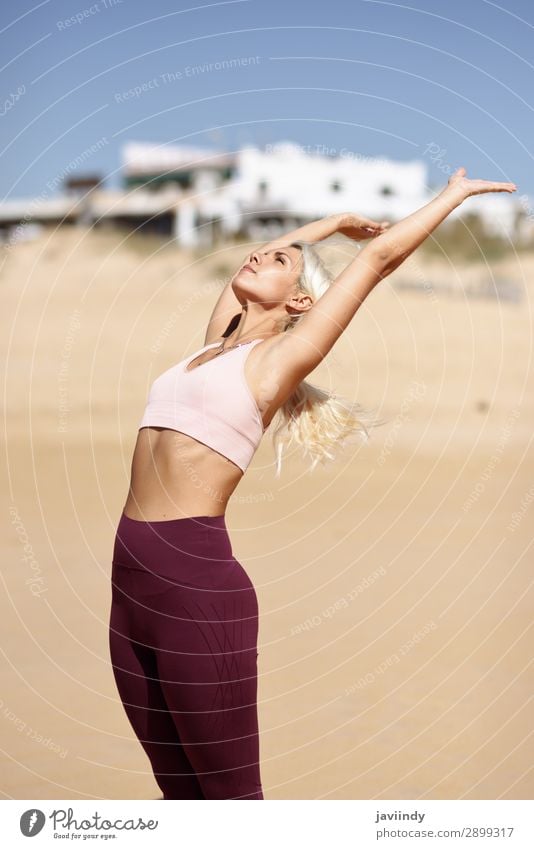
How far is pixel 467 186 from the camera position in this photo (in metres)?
3.54

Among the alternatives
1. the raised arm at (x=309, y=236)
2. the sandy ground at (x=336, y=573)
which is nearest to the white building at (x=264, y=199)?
the sandy ground at (x=336, y=573)

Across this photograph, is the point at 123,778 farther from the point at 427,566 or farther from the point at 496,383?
the point at 496,383

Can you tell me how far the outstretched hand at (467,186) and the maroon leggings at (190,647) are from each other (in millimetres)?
1288

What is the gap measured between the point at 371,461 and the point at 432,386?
5.30m

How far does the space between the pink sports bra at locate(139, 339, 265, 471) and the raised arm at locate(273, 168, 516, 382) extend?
0.17 meters

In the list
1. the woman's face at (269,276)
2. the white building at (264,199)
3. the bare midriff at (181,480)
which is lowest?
the bare midriff at (181,480)

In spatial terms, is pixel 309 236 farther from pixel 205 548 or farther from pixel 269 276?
pixel 205 548

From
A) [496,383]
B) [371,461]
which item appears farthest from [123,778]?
[496,383]

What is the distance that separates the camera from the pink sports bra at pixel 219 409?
3.46m

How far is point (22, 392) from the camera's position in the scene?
1856 centimetres

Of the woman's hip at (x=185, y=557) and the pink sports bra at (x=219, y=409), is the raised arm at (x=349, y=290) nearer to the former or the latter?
the pink sports bra at (x=219, y=409)

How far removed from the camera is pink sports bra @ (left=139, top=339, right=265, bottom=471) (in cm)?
346

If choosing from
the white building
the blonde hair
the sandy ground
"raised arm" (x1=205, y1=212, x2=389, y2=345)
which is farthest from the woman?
the white building

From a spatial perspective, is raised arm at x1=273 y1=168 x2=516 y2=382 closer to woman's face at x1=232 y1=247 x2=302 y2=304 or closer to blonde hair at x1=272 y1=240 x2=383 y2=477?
woman's face at x1=232 y1=247 x2=302 y2=304
